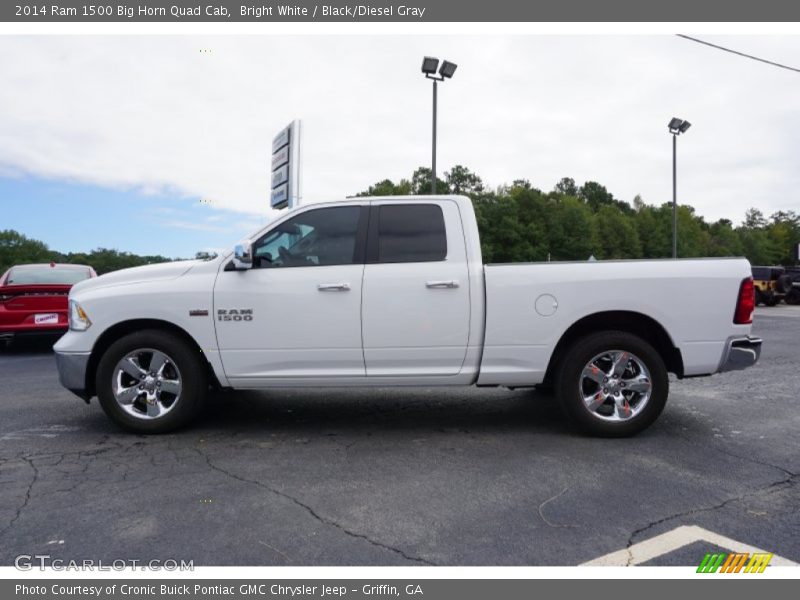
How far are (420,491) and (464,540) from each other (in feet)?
2.27

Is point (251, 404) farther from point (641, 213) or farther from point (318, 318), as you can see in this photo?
point (641, 213)

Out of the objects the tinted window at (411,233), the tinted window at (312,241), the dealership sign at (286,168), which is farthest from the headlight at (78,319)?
the dealership sign at (286,168)

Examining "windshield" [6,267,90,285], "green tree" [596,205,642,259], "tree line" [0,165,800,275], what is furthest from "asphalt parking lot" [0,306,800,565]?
"green tree" [596,205,642,259]

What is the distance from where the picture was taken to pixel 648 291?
15.3ft

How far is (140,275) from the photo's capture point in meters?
4.92

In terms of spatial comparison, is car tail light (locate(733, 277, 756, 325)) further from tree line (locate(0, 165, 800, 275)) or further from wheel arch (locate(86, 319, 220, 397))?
tree line (locate(0, 165, 800, 275))

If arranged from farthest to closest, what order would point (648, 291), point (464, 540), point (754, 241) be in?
point (754, 241) < point (648, 291) < point (464, 540)

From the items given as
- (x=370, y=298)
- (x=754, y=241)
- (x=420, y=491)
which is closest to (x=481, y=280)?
(x=370, y=298)

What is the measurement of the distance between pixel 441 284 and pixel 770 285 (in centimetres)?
2574

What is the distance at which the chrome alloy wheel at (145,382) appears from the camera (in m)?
4.81

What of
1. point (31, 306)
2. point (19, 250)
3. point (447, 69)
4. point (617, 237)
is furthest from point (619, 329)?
point (19, 250)

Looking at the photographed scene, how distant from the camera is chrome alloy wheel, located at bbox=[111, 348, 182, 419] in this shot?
481 cm

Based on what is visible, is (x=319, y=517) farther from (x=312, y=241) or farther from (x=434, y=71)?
(x=434, y=71)

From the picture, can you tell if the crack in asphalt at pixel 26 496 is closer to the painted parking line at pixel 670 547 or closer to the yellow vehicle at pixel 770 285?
the painted parking line at pixel 670 547
